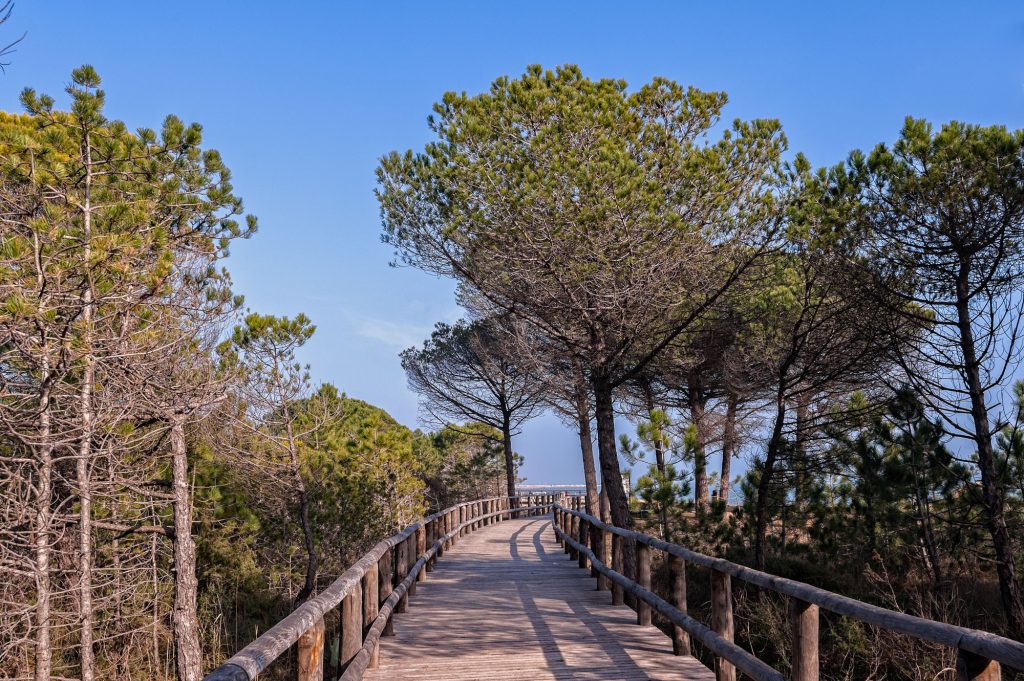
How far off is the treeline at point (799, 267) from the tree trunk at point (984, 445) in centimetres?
3

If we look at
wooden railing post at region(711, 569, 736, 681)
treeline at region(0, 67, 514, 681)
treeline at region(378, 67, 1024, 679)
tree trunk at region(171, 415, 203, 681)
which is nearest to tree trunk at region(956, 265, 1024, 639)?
treeline at region(378, 67, 1024, 679)

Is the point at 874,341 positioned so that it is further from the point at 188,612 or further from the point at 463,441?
the point at 463,441

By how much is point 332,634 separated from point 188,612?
2.46m

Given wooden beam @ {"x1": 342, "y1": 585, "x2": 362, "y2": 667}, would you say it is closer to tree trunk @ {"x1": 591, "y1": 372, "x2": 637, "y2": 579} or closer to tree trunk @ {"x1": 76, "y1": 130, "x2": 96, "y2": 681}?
tree trunk @ {"x1": 76, "y1": 130, "x2": 96, "y2": 681}

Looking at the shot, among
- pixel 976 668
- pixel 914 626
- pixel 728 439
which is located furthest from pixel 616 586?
pixel 728 439

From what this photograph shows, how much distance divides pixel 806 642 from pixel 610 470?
9.27 metres

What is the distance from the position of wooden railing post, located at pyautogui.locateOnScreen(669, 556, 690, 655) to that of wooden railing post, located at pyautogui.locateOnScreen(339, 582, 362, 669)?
239 centimetres

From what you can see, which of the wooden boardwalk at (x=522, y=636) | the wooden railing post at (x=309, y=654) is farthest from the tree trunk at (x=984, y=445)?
the wooden railing post at (x=309, y=654)

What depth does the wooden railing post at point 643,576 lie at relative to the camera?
7324 mm

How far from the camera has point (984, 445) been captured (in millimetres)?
9820

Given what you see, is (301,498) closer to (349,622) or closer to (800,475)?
(800,475)

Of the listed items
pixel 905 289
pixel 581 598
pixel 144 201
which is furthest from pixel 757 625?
pixel 144 201

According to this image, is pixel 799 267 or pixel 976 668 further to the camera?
pixel 799 267

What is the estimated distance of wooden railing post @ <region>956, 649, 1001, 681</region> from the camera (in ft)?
8.41
